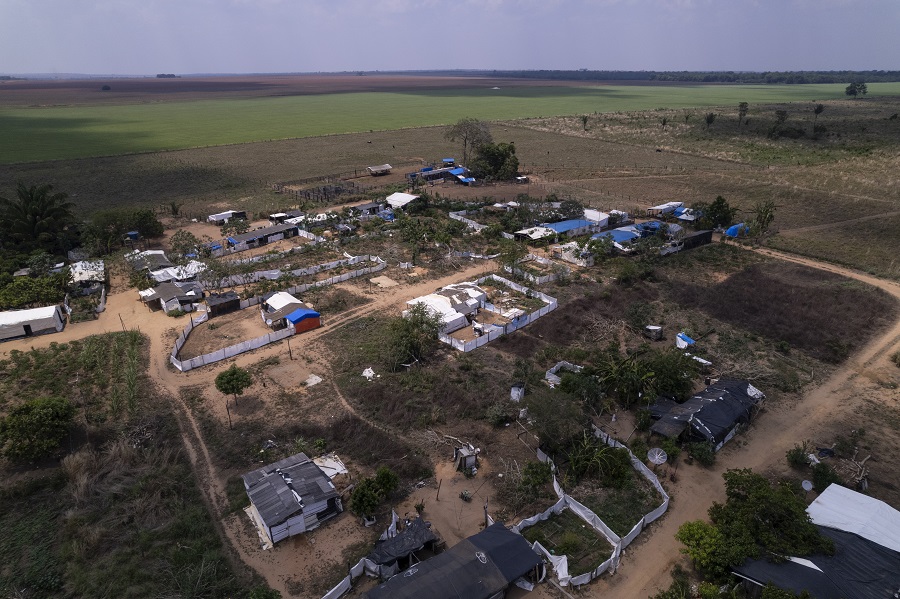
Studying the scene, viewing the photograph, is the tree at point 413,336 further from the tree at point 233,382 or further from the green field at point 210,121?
the green field at point 210,121

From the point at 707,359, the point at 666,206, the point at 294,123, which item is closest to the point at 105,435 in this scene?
the point at 707,359

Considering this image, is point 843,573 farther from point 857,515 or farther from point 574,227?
point 574,227

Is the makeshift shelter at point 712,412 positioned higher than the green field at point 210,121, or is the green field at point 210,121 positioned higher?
the green field at point 210,121

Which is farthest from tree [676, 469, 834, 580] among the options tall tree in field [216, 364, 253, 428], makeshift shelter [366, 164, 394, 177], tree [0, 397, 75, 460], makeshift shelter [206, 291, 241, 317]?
makeshift shelter [366, 164, 394, 177]

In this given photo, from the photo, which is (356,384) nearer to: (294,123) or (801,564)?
(801,564)

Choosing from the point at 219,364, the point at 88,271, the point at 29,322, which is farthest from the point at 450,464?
the point at 88,271

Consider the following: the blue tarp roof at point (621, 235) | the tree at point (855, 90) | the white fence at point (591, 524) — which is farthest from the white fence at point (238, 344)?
the tree at point (855, 90)
